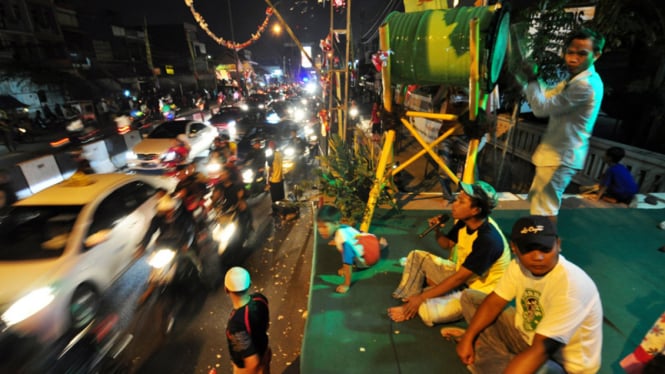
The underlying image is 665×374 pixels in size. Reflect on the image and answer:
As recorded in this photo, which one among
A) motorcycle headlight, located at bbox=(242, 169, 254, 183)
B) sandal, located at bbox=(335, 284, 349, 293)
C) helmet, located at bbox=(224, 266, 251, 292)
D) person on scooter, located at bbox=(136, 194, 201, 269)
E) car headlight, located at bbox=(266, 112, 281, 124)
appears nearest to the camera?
helmet, located at bbox=(224, 266, 251, 292)

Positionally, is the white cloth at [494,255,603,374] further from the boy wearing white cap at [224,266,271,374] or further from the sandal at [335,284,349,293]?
the boy wearing white cap at [224,266,271,374]

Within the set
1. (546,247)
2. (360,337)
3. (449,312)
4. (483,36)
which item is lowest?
(360,337)

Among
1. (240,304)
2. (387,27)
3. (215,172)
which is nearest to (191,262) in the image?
(215,172)

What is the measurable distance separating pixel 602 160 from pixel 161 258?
9253 mm

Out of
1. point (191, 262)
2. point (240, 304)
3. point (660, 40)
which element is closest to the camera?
point (240, 304)

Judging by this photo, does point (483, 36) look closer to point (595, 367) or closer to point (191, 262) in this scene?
point (595, 367)

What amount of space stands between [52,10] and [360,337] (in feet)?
111

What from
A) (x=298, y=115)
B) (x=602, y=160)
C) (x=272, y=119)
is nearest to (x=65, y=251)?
(x=602, y=160)

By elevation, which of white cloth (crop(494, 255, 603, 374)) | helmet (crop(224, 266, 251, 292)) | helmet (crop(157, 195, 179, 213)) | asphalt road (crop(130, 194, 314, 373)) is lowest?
asphalt road (crop(130, 194, 314, 373))

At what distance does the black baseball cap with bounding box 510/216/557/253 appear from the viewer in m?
1.90

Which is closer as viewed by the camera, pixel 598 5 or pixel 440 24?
pixel 440 24

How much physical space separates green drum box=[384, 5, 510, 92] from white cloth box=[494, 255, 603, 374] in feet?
7.13

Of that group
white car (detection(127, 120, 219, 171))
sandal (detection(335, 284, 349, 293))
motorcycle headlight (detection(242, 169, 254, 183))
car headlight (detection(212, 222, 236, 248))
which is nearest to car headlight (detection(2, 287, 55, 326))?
car headlight (detection(212, 222, 236, 248))

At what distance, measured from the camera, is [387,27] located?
3.51 metres
